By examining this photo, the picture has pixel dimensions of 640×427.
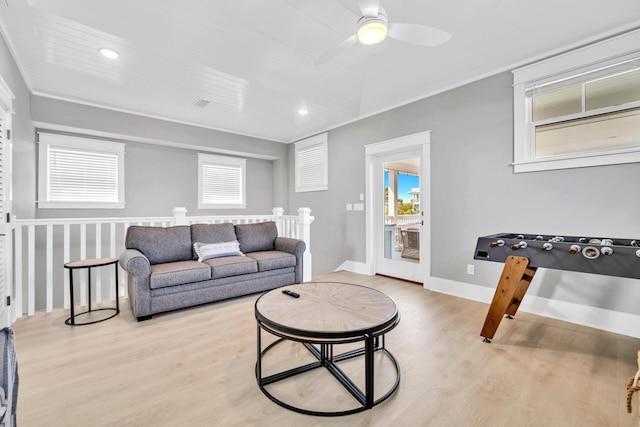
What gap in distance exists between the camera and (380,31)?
1894 millimetres

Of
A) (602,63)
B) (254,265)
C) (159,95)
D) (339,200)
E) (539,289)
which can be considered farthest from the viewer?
(339,200)

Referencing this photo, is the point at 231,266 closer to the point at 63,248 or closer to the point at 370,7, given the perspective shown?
the point at 370,7

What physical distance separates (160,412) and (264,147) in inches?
199

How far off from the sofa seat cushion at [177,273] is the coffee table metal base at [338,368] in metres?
1.24

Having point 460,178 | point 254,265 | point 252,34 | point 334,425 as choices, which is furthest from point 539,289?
point 252,34

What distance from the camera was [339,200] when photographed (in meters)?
5.16

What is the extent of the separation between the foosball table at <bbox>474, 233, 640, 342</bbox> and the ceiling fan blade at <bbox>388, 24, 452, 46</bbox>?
166 centimetres

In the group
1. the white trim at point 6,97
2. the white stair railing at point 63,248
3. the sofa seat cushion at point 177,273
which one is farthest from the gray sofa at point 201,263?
the white trim at point 6,97

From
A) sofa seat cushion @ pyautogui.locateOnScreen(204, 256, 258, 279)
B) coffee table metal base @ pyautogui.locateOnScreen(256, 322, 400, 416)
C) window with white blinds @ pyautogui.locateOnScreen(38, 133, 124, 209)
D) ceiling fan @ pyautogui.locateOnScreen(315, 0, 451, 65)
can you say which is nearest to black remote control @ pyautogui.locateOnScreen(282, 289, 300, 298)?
coffee table metal base @ pyautogui.locateOnScreen(256, 322, 400, 416)

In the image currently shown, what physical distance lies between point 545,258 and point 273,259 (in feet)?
8.91

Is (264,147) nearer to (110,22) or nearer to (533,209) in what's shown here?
(110,22)

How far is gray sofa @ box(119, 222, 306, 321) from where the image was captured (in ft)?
9.21

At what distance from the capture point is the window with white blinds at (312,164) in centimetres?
543

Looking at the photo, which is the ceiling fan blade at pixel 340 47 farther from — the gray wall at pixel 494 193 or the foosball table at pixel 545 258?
the gray wall at pixel 494 193
